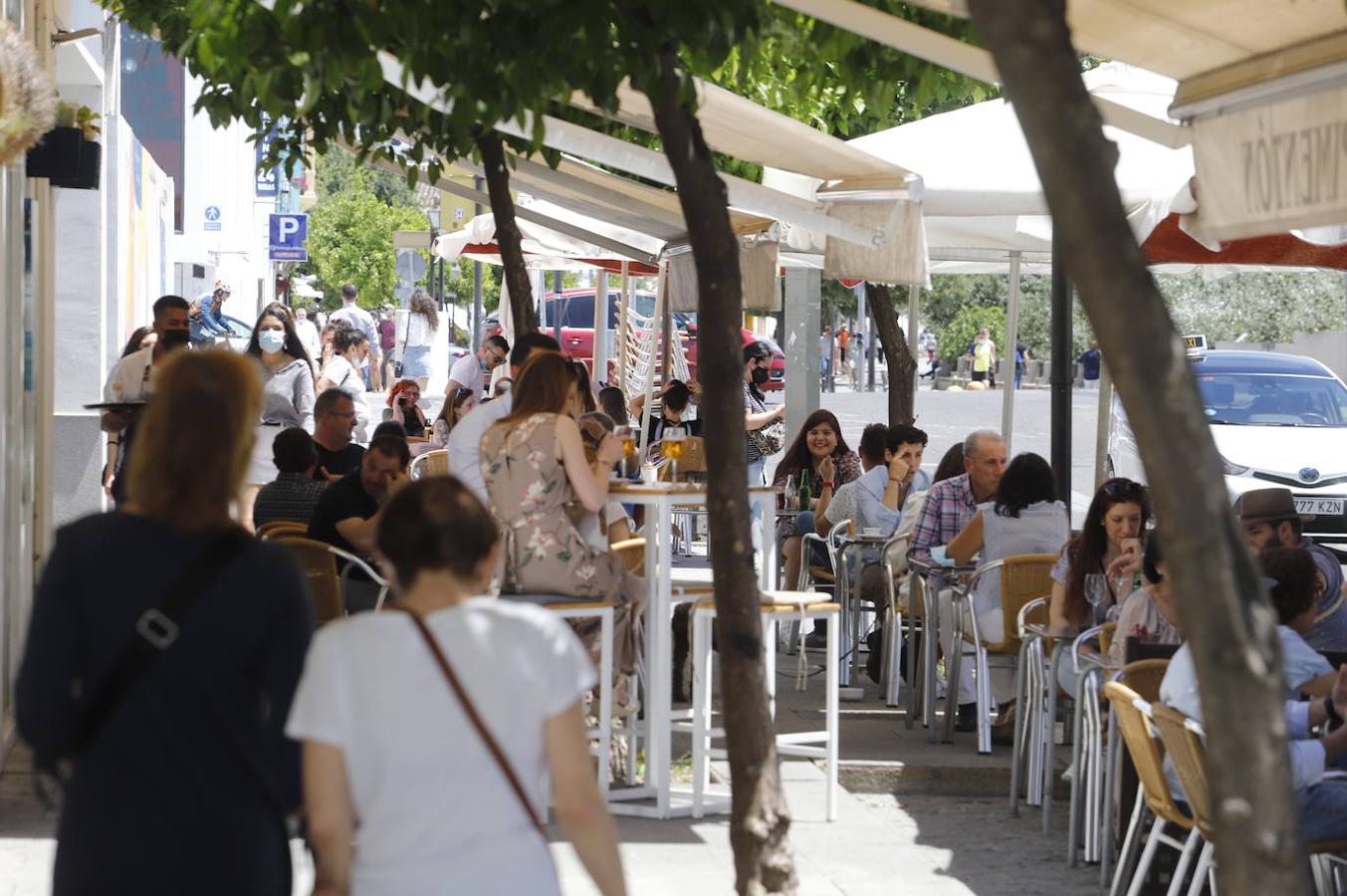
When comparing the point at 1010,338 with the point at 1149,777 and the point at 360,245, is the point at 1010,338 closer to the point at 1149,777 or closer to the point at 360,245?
the point at 1149,777

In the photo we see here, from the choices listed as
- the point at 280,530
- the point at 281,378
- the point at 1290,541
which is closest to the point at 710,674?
the point at 280,530

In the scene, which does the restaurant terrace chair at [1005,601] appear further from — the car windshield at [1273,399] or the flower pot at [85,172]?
the car windshield at [1273,399]

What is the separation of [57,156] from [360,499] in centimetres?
204

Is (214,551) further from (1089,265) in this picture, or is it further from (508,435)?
(508,435)

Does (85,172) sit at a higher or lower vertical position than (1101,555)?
higher

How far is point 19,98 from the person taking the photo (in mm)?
6047

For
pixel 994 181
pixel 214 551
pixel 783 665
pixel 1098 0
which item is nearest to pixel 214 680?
pixel 214 551

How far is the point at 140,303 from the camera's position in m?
18.9

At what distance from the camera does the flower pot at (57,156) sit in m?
8.59

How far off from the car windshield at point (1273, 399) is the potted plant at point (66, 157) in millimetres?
13432

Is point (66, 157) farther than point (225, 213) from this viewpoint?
No

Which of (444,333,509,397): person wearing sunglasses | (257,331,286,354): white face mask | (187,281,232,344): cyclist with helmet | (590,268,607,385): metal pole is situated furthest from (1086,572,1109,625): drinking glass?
(590,268,607,385): metal pole

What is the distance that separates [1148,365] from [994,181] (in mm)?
6710

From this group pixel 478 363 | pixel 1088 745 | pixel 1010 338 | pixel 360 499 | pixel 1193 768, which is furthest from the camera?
pixel 478 363
